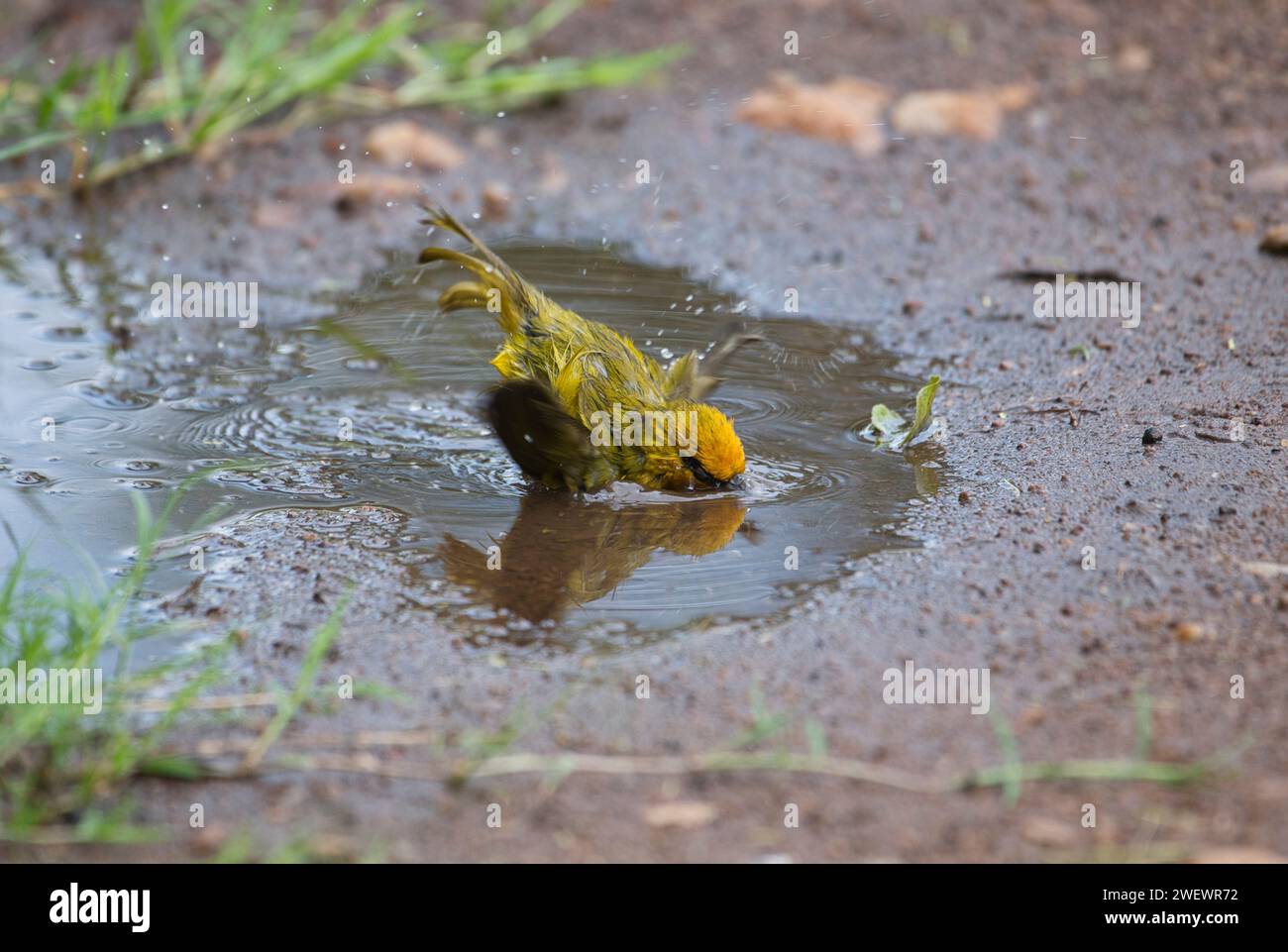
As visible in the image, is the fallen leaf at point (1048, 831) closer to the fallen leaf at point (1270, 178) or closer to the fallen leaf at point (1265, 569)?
the fallen leaf at point (1265, 569)

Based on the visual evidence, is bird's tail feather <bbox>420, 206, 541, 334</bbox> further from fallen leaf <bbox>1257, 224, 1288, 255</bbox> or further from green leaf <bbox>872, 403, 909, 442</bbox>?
fallen leaf <bbox>1257, 224, 1288, 255</bbox>

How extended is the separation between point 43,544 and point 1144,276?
455cm

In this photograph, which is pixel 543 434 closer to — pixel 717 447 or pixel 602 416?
pixel 602 416

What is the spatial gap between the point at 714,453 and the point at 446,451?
110 centimetres

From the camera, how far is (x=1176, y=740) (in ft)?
9.53

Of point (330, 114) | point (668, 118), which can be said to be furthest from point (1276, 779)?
point (330, 114)

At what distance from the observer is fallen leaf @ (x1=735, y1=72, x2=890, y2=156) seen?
7.40 metres

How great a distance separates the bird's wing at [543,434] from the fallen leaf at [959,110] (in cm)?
380

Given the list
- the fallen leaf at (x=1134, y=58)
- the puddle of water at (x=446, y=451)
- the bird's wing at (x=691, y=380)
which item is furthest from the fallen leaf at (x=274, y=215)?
the fallen leaf at (x=1134, y=58)

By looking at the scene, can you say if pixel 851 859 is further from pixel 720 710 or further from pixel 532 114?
pixel 532 114

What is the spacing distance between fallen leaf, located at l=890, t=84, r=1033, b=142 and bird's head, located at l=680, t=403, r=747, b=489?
3707 millimetres

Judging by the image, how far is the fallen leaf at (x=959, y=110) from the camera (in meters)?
7.30

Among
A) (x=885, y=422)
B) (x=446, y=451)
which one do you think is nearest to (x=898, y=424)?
(x=885, y=422)

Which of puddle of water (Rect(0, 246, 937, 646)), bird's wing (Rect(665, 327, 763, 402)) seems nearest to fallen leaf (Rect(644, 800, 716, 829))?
puddle of water (Rect(0, 246, 937, 646))
